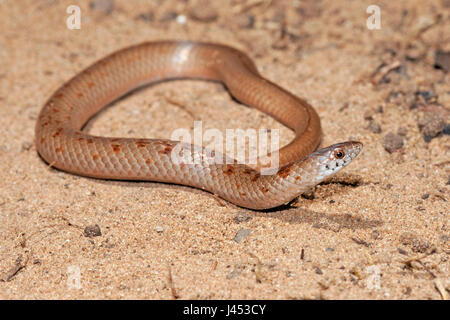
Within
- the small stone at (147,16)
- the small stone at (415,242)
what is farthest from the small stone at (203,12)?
the small stone at (415,242)

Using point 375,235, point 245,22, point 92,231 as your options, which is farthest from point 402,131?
point 92,231

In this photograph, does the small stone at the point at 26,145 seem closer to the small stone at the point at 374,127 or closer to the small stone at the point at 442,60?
the small stone at the point at 374,127

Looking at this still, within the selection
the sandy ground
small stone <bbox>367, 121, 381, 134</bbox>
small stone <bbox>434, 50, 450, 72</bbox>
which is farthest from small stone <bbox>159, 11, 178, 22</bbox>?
small stone <bbox>434, 50, 450, 72</bbox>

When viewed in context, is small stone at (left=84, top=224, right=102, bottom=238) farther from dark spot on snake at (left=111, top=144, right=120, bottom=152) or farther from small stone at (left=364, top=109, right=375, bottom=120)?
small stone at (left=364, top=109, right=375, bottom=120)

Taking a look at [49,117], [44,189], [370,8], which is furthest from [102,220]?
[370,8]
